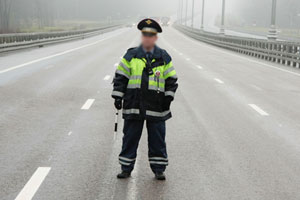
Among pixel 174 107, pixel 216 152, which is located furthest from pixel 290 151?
pixel 174 107

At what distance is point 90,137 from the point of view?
26.9ft

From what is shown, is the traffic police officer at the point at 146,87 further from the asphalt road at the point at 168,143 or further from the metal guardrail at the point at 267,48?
the metal guardrail at the point at 267,48

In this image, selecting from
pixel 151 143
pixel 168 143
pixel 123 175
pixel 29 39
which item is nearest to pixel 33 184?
pixel 123 175

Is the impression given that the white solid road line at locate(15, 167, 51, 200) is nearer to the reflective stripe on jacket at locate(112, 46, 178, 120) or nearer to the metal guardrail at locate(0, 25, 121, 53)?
the reflective stripe on jacket at locate(112, 46, 178, 120)

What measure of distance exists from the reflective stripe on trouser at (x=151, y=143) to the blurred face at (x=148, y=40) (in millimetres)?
835

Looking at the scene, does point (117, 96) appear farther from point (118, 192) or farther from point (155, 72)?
point (118, 192)

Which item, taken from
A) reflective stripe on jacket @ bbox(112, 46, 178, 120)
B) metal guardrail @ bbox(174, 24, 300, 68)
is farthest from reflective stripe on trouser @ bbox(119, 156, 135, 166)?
metal guardrail @ bbox(174, 24, 300, 68)

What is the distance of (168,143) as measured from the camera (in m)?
7.91

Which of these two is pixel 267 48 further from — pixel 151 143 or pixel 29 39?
pixel 151 143

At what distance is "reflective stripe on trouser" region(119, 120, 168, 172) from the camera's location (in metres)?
5.96

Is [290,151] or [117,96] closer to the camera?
[117,96]

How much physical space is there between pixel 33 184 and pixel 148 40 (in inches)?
75.7

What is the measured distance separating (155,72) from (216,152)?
208 centimetres

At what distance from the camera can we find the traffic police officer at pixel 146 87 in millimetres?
5754
